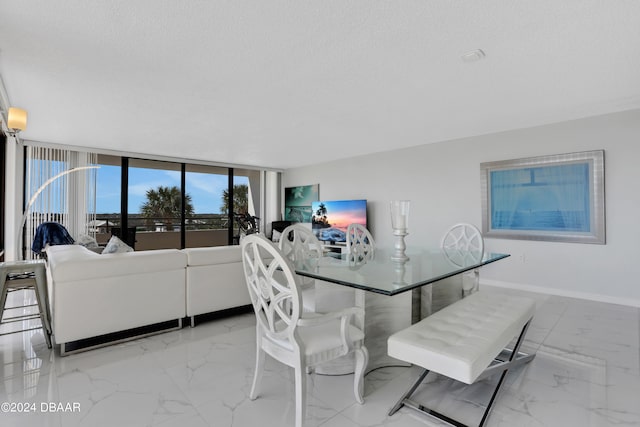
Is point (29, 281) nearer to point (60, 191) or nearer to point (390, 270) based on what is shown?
point (390, 270)

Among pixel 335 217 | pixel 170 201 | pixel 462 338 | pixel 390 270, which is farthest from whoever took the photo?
pixel 170 201

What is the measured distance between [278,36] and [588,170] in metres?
3.93

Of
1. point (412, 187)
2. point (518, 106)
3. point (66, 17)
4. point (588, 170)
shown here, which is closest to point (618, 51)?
point (518, 106)

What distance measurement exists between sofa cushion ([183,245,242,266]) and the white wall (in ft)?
11.1

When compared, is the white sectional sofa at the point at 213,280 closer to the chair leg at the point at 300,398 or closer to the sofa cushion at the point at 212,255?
the sofa cushion at the point at 212,255

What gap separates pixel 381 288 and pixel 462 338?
452 mm

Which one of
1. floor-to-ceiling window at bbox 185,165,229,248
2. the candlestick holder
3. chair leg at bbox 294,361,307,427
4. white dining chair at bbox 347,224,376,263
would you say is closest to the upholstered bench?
chair leg at bbox 294,361,307,427

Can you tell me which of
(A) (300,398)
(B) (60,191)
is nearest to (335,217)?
(B) (60,191)

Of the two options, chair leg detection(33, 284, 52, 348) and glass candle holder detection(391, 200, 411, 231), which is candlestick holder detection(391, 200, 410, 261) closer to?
glass candle holder detection(391, 200, 411, 231)

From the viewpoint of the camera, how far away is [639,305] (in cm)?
344

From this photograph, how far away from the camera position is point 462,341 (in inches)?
58.0

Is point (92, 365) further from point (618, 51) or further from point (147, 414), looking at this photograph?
point (618, 51)

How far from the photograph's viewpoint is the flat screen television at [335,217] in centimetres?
608

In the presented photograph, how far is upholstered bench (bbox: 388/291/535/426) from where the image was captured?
1.33 metres
